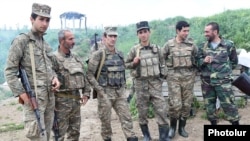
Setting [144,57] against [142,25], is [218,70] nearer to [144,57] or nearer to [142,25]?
[144,57]

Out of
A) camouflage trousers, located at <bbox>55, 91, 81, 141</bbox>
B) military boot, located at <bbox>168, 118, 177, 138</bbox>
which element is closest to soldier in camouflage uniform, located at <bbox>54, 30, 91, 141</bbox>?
camouflage trousers, located at <bbox>55, 91, 81, 141</bbox>

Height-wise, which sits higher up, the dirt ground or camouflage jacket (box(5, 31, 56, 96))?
camouflage jacket (box(5, 31, 56, 96))

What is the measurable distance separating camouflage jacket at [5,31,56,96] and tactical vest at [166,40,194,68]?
8.14 ft

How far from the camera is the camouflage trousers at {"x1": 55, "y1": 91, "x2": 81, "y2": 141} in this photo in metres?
5.04

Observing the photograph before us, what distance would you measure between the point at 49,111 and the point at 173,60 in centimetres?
260

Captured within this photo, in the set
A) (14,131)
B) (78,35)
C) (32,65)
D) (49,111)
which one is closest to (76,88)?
(49,111)

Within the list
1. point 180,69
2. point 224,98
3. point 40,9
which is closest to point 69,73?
point 40,9

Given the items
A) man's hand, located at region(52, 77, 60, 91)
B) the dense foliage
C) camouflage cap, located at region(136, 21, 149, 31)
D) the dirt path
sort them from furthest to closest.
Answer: the dense foliage → the dirt path → camouflage cap, located at region(136, 21, 149, 31) → man's hand, located at region(52, 77, 60, 91)

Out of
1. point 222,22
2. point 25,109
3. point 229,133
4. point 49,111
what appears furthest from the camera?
point 222,22

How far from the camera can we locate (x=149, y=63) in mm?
5770

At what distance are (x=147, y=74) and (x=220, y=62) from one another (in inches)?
49.8

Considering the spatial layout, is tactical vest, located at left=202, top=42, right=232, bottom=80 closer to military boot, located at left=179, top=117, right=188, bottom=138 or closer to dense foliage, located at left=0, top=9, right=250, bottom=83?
military boot, located at left=179, top=117, right=188, bottom=138

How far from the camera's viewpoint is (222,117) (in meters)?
7.60

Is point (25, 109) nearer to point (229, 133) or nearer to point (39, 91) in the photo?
point (39, 91)
